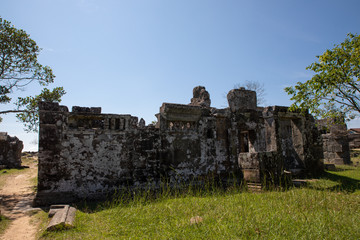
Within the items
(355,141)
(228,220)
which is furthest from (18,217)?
(355,141)

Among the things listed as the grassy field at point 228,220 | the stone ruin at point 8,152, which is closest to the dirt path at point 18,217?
the grassy field at point 228,220

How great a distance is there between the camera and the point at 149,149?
7.20 m

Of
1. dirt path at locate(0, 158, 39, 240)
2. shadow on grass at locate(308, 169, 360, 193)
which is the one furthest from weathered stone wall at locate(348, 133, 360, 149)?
dirt path at locate(0, 158, 39, 240)

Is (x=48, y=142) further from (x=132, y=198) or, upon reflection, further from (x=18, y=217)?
(x=132, y=198)

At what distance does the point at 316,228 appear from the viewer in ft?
10.4

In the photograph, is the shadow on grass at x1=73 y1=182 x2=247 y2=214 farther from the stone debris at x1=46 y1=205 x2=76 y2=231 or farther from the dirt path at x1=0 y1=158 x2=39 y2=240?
the dirt path at x1=0 y1=158 x2=39 y2=240

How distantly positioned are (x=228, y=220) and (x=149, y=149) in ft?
12.7

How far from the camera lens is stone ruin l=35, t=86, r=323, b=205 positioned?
6211mm

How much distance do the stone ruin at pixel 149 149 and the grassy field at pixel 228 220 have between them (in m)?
1.29

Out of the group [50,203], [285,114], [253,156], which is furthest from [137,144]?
[285,114]

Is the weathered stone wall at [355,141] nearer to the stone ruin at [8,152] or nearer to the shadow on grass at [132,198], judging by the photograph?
the shadow on grass at [132,198]

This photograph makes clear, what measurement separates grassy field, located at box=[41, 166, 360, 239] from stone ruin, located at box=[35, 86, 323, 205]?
50.6 inches

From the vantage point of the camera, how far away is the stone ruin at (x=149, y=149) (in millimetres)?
6211

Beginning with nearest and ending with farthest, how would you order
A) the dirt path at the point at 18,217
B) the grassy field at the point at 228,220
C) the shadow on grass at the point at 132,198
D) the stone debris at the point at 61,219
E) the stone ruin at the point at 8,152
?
the grassy field at the point at 228,220
the stone debris at the point at 61,219
the dirt path at the point at 18,217
the shadow on grass at the point at 132,198
the stone ruin at the point at 8,152
